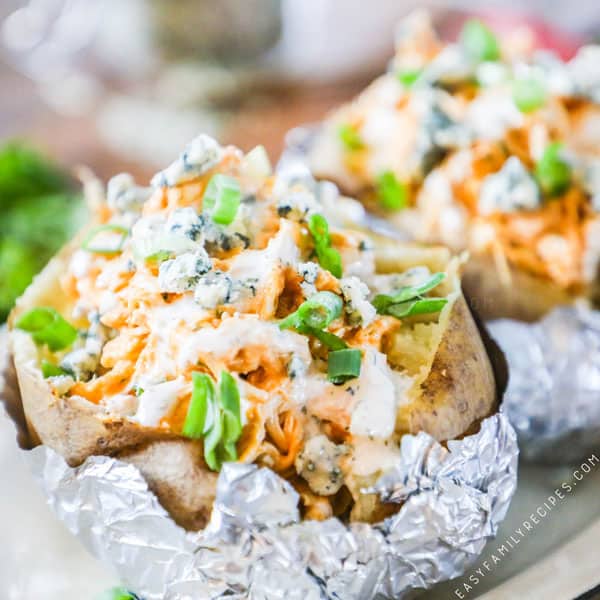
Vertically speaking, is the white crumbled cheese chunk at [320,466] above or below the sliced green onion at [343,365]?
below

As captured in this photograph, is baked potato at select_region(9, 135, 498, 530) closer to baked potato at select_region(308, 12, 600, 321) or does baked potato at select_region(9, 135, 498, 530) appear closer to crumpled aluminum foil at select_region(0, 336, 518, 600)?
crumpled aluminum foil at select_region(0, 336, 518, 600)

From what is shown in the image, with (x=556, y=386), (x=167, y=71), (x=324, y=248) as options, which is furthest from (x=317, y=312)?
(x=167, y=71)

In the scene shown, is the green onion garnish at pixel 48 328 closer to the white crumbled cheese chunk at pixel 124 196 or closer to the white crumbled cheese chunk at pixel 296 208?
the white crumbled cheese chunk at pixel 124 196

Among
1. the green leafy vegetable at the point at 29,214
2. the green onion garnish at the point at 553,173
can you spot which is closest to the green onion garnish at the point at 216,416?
the green onion garnish at the point at 553,173

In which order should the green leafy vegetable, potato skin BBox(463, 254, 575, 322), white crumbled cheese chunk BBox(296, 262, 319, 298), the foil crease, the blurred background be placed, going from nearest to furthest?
white crumbled cheese chunk BBox(296, 262, 319, 298) → the foil crease → potato skin BBox(463, 254, 575, 322) → the green leafy vegetable → the blurred background

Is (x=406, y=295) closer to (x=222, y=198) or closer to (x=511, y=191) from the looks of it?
(x=222, y=198)

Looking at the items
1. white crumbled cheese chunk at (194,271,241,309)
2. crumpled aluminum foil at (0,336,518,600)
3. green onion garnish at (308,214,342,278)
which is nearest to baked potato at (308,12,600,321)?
green onion garnish at (308,214,342,278)

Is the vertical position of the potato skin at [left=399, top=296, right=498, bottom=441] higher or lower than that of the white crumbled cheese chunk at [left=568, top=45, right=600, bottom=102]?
lower
